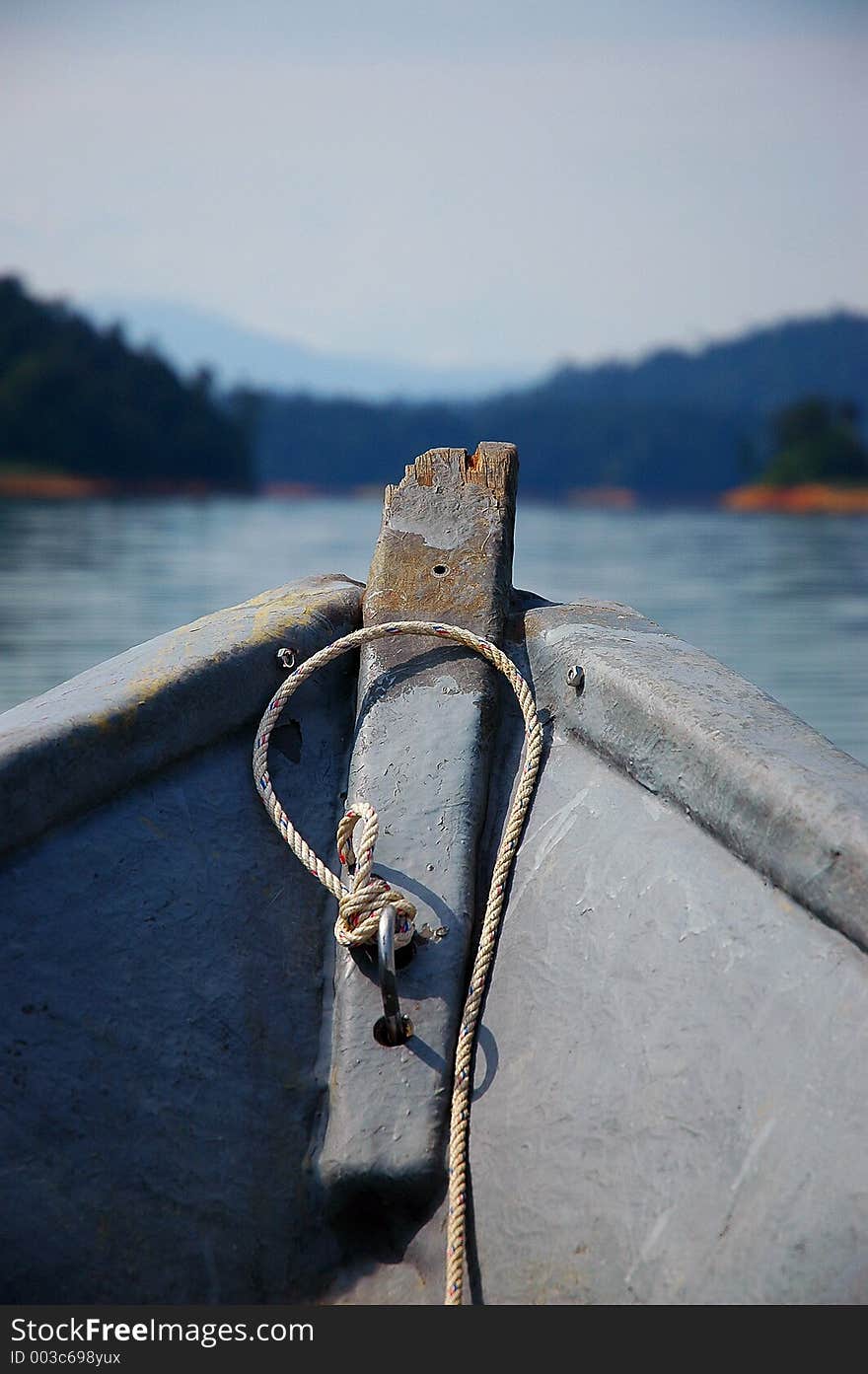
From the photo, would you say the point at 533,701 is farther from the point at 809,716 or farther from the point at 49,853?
the point at 809,716

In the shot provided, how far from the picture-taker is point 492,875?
4.73ft

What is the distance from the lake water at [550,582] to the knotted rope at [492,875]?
3270 mm

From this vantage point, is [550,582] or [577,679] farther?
[550,582]

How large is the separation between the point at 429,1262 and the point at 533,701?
1.99 feet

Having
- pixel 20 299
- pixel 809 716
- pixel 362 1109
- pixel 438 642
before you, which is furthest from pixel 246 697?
pixel 20 299

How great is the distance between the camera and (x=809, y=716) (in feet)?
27.8

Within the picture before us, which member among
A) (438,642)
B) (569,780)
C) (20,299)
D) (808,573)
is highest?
(20,299)

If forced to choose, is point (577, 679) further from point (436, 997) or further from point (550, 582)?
point (550, 582)

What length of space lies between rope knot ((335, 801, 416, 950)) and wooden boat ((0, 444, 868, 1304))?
0.05 metres

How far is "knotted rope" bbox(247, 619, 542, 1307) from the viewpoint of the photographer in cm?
125

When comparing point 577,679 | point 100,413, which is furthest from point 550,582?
point 100,413

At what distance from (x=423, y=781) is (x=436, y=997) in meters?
0.24

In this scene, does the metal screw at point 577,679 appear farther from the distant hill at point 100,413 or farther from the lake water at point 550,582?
the distant hill at point 100,413

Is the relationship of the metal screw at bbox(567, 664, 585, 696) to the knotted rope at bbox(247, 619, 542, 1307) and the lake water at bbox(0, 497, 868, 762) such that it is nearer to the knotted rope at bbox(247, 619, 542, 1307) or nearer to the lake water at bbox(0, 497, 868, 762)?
the knotted rope at bbox(247, 619, 542, 1307)
